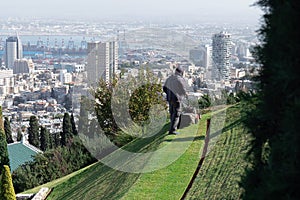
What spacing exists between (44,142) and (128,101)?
1423cm

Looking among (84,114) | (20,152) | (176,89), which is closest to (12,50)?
(20,152)

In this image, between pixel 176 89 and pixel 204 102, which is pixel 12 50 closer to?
pixel 204 102

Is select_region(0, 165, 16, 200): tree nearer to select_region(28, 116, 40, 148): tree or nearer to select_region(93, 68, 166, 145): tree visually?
select_region(93, 68, 166, 145): tree

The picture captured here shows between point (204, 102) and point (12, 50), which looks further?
point (12, 50)

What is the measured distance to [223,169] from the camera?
7.17 m

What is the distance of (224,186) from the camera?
6613 millimetres

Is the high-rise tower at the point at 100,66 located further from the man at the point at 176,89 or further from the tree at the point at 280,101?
the tree at the point at 280,101

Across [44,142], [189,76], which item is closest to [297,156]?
[189,76]

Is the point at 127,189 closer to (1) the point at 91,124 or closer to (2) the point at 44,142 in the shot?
(1) the point at 91,124

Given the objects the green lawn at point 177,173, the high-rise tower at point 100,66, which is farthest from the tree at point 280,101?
the high-rise tower at point 100,66

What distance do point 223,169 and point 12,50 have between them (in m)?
121

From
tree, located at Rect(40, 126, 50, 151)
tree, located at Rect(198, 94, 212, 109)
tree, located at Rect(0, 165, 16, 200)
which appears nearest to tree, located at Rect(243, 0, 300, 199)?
tree, located at Rect(0, 165, 16, 200)

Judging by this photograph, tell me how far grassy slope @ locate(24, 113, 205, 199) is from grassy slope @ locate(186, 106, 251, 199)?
36cm

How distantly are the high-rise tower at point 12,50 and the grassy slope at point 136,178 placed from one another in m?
114
